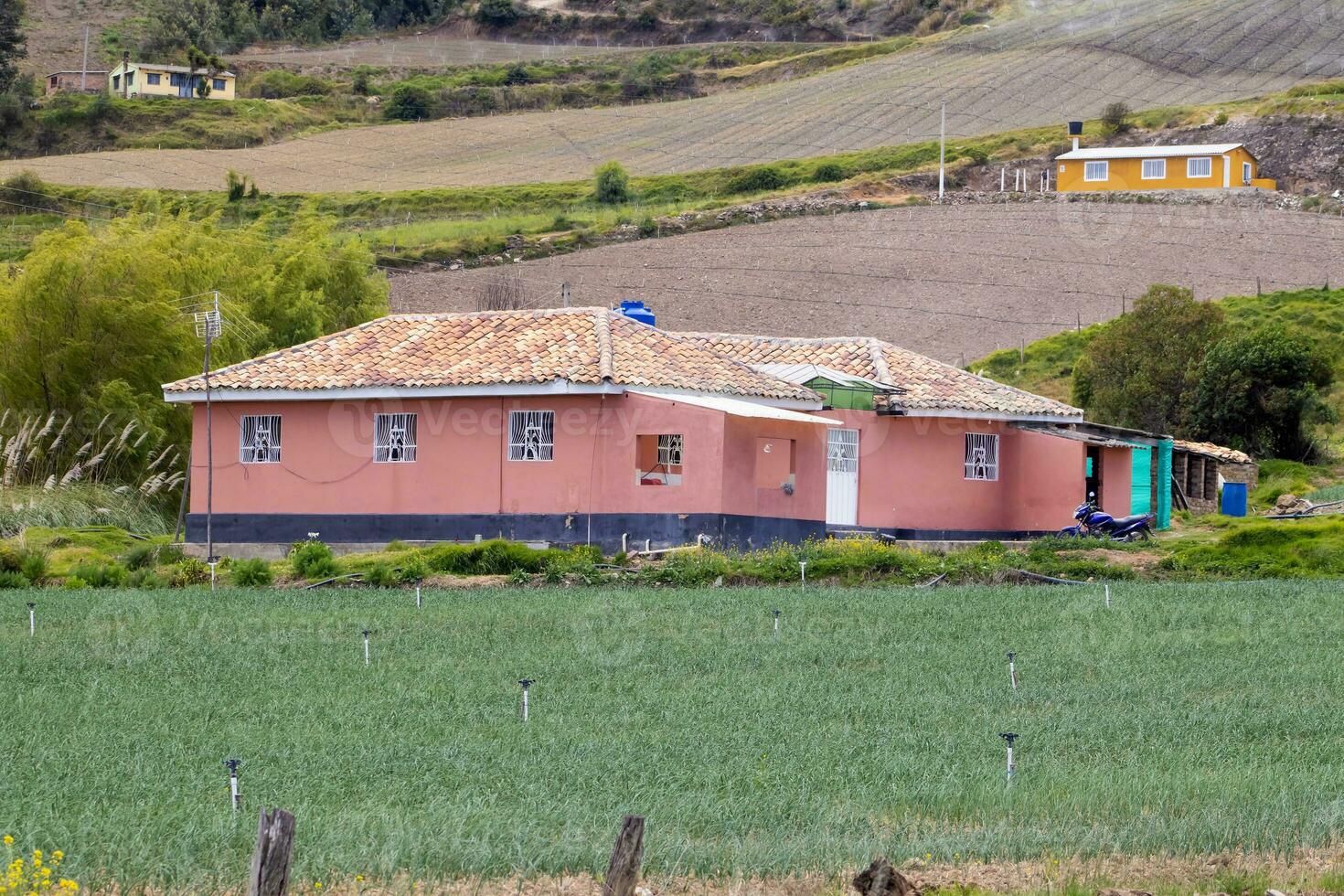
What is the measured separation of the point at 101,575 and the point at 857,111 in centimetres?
8571

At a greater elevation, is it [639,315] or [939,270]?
[939,270]

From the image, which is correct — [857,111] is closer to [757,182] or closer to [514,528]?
[757,182]

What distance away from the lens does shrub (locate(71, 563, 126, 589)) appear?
26156 millimetres

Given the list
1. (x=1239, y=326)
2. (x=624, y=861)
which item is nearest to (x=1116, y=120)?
(x=1239, y=326)

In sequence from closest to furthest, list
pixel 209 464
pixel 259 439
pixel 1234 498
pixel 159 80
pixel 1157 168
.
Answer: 1. pixel 209 464
2. pixel 259 439
3. pixel 1234 498
4. pixel 1157 168
5. pixel 159 80

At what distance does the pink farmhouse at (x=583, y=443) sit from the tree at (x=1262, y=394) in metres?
12.0

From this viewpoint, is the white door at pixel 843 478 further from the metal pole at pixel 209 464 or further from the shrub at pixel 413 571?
the metal pole at pixel 209 464

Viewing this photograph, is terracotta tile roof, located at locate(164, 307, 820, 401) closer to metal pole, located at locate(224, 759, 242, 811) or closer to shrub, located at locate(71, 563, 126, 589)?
shrub, located at locate(71, 563, 126, 589)

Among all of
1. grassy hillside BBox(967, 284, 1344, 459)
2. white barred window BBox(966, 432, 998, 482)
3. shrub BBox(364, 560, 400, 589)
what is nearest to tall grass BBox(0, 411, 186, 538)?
shrub BBox(364, 560, 400, 589)

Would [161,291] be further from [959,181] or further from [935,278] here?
[959,181]

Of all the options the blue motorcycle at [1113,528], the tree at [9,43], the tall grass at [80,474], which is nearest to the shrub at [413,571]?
the tall grass at [80,474]

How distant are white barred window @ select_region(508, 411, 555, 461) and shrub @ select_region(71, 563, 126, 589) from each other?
21.9 feet

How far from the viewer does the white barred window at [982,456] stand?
34562 millimetres

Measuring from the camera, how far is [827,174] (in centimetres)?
8675
